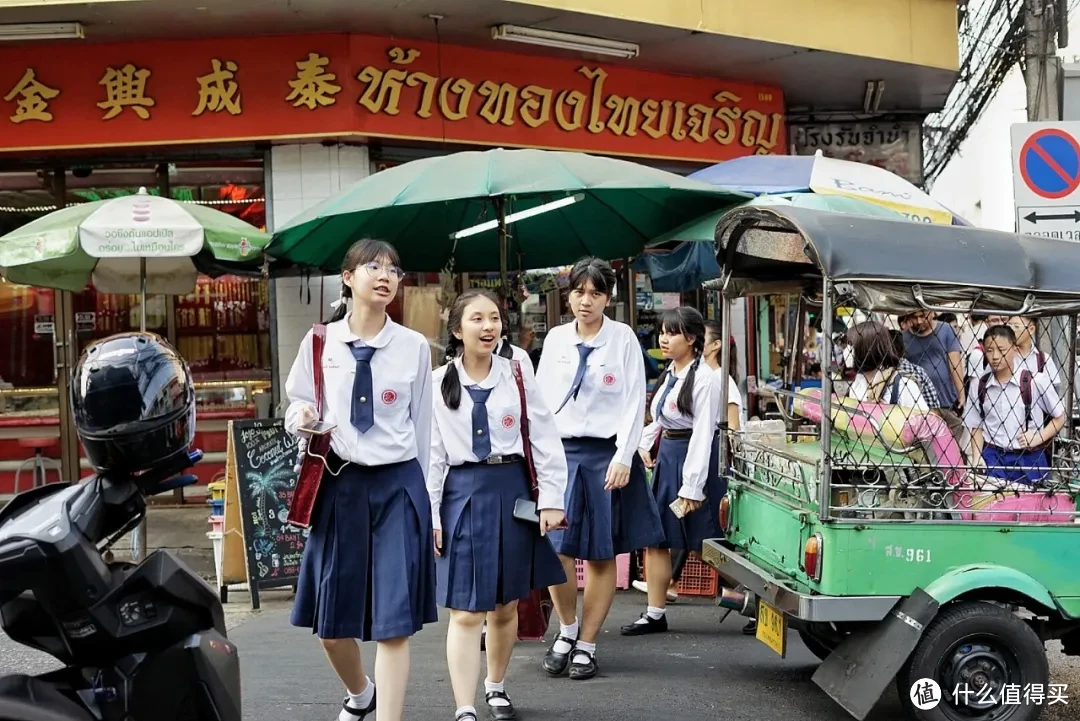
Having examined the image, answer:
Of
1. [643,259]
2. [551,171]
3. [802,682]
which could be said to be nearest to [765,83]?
[643,259]

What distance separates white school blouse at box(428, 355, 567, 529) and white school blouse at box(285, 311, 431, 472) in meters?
0.33

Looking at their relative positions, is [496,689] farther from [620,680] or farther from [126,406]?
[126,406]

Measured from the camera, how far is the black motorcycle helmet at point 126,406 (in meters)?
2.61

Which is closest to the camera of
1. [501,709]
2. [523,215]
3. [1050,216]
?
[501,709]

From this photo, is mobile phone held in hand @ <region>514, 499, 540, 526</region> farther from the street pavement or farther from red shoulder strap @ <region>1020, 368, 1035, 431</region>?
red shoulder strap @ <region>1020, 368, 1035, 431</region>

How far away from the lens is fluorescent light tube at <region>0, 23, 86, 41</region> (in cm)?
924

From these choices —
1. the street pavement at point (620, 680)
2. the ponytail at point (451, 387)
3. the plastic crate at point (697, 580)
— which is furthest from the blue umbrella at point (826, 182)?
the ponytail at point (451, 387)

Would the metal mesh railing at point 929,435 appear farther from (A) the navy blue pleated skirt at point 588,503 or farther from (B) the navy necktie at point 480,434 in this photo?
(B) the navy necktie at point 480,434

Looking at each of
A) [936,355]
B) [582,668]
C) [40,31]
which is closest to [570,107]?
[40,31]

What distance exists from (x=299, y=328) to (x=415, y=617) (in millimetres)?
6274

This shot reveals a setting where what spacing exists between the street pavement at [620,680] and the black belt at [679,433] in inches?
45.4

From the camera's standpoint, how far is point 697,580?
7.65m

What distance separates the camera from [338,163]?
10.1 m

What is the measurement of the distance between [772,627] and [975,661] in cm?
84
